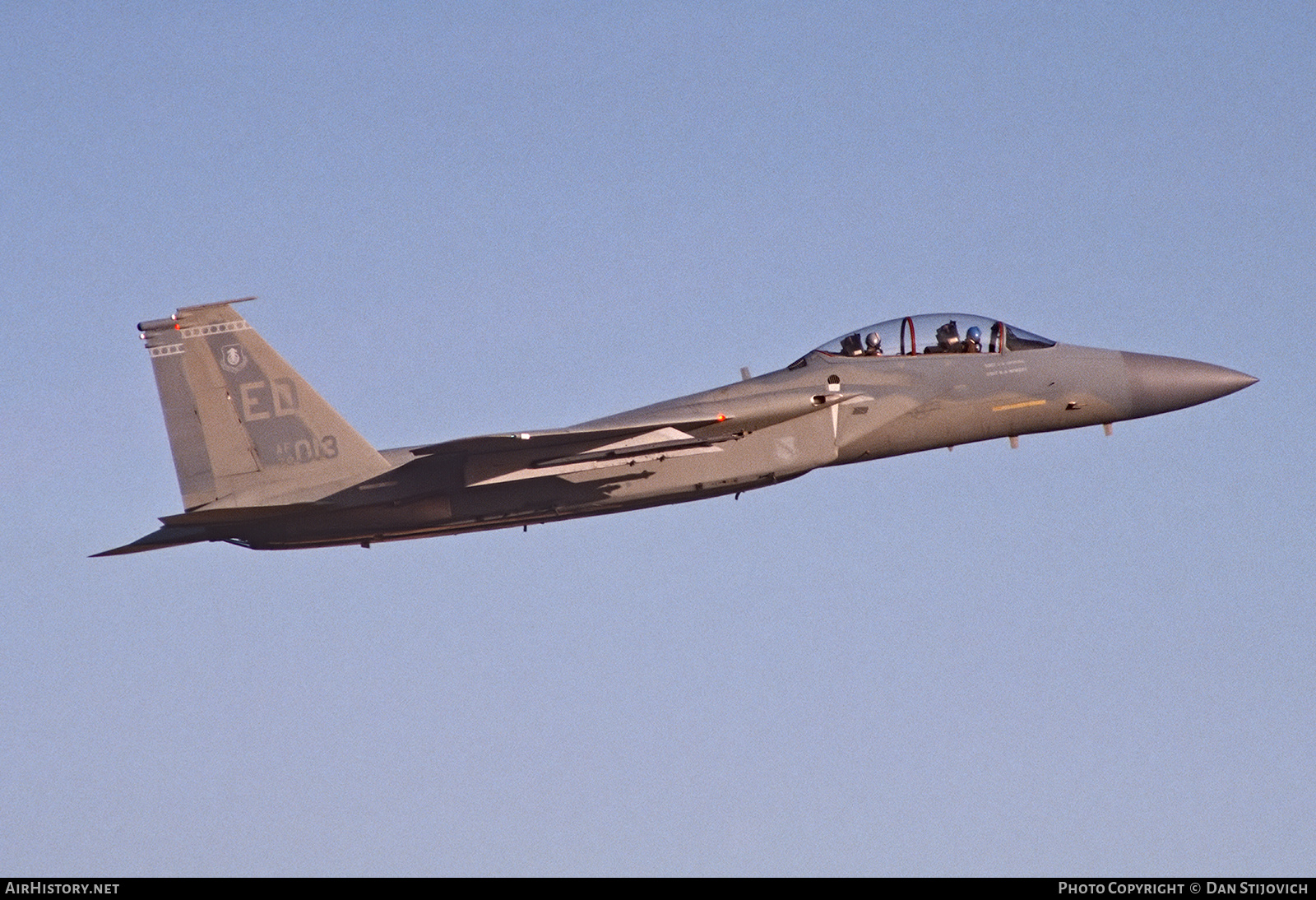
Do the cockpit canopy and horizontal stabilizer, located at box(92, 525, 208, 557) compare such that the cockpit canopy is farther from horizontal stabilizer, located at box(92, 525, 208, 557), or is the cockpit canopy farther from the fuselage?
horizontal stabilizer, located at box(92, 525, 208, 557)

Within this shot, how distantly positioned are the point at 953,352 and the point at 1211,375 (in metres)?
3.90

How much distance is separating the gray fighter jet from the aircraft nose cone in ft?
4.58

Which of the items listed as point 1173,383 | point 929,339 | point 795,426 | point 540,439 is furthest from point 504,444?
point 1173,383

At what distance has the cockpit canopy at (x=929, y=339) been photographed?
2239cm

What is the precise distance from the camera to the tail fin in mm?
20469

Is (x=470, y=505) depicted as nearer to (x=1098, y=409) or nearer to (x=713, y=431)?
(x=713, y=431)

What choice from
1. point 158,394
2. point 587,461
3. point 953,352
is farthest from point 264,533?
point 953,352

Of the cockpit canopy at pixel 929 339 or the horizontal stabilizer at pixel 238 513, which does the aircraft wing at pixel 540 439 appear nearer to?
the horizontal stabilizer at pixel 238 513

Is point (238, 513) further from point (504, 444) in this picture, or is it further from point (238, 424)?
point (504, 444)

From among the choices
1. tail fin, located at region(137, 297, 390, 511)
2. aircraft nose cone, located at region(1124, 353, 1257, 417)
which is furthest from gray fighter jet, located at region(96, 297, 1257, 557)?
aircraft nose cone, located at region(1124, 353, 1257, 417)

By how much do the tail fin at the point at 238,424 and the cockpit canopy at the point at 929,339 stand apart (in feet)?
22.0

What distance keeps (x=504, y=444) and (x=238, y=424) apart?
3.80 meters

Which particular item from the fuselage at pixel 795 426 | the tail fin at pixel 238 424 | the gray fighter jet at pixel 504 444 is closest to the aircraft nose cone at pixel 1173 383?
the fuselage at pixel 795 426
